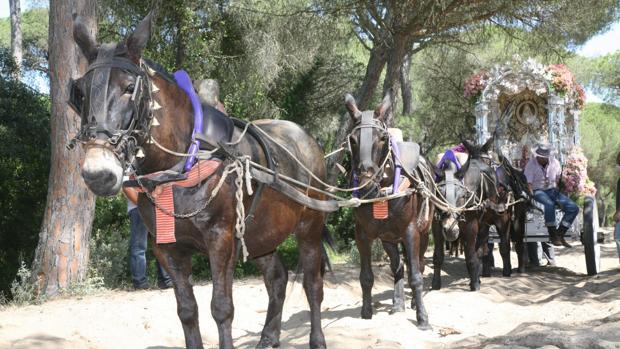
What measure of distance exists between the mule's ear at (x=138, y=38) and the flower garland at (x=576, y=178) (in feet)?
31.8

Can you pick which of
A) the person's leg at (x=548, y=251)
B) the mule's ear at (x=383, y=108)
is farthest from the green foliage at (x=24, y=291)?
the person's leg at (x=548, y=251)

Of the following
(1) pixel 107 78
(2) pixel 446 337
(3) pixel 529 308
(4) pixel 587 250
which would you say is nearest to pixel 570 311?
(3) pixel 529 308

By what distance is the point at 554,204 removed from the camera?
395 inches

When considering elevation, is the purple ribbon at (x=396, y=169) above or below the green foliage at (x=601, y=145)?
below

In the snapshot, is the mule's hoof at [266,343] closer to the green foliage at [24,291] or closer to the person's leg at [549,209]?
the green foliage at [24,291]

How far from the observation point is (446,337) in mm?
5828

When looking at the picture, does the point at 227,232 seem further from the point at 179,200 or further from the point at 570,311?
the point at 570,311

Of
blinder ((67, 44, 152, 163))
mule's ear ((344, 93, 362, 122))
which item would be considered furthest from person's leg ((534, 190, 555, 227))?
blinder ((67, 44, 152, 163))

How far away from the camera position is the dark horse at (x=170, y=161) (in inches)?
126

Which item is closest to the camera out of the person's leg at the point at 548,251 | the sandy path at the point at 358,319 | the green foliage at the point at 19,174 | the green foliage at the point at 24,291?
the sandy path at the point at 358,319

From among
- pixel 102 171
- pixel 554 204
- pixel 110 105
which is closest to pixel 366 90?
pixel 554 204

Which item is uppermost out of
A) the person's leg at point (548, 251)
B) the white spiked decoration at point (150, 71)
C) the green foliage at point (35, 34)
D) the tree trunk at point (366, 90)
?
the green foliage at point (35, 34)

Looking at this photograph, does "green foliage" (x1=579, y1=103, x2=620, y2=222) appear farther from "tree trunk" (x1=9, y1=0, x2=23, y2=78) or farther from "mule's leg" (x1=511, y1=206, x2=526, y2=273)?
"tree trunk" (x1=9, y1=0, x2=23, y2=78)

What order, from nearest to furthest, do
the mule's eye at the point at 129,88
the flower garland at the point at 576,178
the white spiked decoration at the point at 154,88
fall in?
1. the mule's eye at the point at 129,88
2. the white spiked decoration at the point at 154,88
3. the flower garland at the point at 576,178
